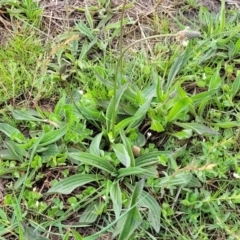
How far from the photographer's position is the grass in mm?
2057

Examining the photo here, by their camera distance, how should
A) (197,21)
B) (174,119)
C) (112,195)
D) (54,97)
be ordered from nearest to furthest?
1. (112,195)
2. (174,119)
3. (54,97)
4. (197,21)

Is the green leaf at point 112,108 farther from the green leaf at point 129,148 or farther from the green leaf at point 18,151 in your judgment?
the green leaf at point 18,151

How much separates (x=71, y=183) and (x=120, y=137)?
302mm

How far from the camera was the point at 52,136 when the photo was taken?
2.18 m

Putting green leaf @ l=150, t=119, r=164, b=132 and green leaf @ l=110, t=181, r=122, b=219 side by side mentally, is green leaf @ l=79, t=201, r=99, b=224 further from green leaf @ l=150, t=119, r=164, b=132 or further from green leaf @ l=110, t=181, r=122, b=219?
green leaf @ l=150, t=119, r=164, b=132

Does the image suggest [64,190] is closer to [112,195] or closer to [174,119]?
[112,195]

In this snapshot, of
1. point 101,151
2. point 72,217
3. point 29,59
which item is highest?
point 29,59

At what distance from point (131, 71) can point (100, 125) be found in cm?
33

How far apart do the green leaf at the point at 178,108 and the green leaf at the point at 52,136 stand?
1.56 feet

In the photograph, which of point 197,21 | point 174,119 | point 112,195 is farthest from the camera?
point 197,21

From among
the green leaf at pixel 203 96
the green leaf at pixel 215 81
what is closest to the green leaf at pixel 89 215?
the green leaf at pixel 203 96

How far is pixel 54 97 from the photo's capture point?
2.40m

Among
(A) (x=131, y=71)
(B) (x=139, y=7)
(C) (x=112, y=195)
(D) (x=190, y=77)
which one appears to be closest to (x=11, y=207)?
(C) (x=112, y=195)

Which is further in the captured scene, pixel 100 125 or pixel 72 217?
pixel 100 125
